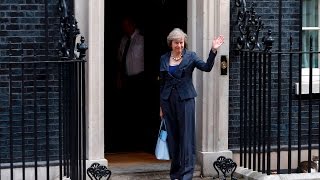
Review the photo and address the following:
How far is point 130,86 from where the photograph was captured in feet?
38.7

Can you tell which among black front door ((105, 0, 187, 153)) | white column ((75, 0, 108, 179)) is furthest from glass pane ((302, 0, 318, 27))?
white column ((75, 0, 108, 179))

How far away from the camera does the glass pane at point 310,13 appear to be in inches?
422

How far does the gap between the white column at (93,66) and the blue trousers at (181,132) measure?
0.81 m

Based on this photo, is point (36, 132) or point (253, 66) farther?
point (253, 66)

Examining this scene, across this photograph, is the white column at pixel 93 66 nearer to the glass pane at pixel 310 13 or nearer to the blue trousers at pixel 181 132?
the blue trousers at pixel 181 132

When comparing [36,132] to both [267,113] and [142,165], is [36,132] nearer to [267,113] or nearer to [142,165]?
[142,165]

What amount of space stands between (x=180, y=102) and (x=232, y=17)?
1680mm

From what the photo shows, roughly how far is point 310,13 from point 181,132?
9.05ft

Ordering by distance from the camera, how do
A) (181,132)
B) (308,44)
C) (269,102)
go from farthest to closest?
(308,44), (269,102), (181,132)

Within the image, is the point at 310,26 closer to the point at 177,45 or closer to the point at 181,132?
the point at 177,45

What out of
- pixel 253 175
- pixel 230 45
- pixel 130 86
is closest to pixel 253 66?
pixel 230 45

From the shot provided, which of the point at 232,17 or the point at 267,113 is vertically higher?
the point at 232,17

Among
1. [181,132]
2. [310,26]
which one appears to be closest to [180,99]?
[181,132]

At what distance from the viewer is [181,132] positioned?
29.9 feet
